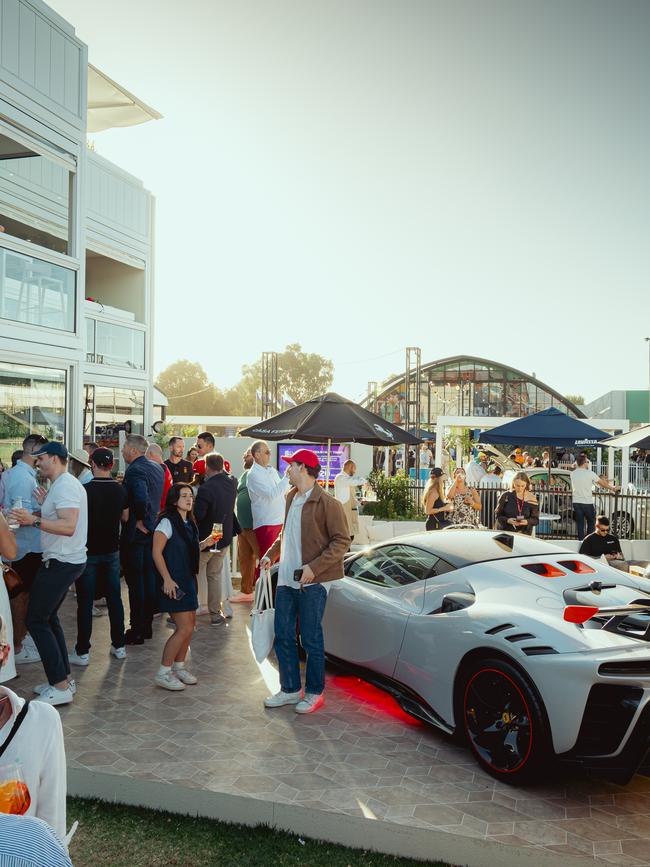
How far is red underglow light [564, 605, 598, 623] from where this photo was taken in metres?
4.00

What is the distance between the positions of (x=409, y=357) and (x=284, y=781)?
23361 millimetres

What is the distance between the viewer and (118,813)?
3.87 m

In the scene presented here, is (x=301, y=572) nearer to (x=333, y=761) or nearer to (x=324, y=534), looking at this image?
(x=324, y=534)

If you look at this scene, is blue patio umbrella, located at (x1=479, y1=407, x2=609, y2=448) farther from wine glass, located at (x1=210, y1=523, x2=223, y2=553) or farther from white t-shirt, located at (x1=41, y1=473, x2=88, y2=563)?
white t-shirt, located at (x1=41, y1=473, x2=88, y2=563)

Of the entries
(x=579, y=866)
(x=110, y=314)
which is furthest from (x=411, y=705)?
(x=110, y=314)

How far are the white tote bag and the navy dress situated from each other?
1.62 feet

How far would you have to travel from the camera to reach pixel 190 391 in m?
93.2

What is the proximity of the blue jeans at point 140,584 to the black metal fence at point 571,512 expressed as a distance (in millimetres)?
8376

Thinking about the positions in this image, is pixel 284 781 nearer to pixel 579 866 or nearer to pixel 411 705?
pixel 411 705

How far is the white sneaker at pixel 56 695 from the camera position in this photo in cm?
517

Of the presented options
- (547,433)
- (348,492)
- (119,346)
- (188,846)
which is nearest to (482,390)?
(119,346)

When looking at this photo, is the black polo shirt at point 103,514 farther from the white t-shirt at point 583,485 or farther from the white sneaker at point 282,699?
the white t-shirt at point 583,485

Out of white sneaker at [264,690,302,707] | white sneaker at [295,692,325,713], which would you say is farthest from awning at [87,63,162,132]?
white sneaker at [295,692,325,713]

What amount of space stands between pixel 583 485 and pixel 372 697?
804 centimetres
